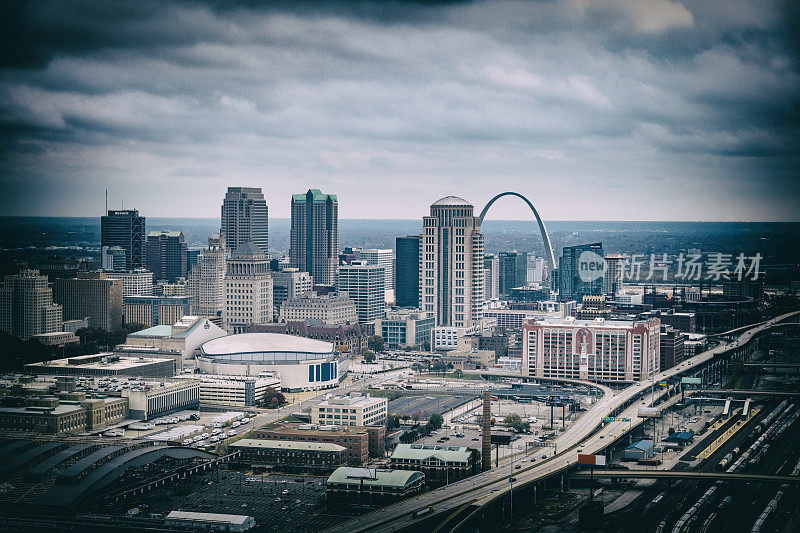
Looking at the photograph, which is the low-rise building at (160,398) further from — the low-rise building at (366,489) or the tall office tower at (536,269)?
the tall office tower at (536,269)

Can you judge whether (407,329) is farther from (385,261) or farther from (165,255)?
(165,255)

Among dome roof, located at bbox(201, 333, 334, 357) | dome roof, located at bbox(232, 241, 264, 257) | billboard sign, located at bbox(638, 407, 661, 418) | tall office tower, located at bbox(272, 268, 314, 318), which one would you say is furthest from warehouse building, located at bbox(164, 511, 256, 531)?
tall office tower, located at bbox(272, 268, 314, 318)

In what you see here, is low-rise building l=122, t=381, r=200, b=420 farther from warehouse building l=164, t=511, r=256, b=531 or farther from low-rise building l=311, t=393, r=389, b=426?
warehouse building l=164, t=511, r=256, b=531

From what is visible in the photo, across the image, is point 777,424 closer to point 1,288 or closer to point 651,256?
point 651,256

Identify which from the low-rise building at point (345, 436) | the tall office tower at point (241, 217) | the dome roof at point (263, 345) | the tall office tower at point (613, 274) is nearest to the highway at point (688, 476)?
the low-rise building at point (345, 436)

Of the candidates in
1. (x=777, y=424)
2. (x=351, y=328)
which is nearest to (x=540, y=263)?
(x=351, y=328)
